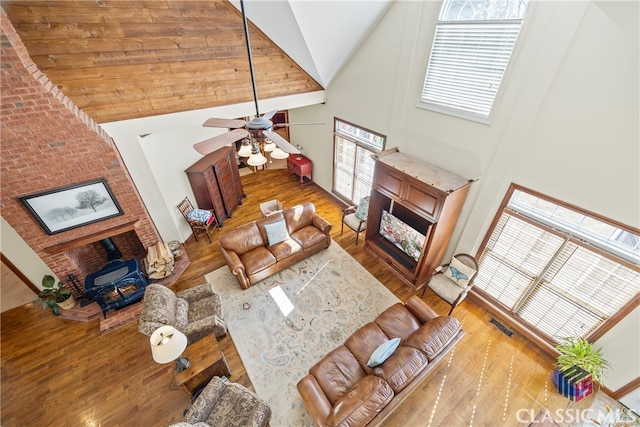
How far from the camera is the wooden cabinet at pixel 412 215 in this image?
3738 mm

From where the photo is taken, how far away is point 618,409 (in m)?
3.18

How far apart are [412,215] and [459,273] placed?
48.3 inches

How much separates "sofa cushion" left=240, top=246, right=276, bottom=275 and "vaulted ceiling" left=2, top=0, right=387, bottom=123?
8.95ft

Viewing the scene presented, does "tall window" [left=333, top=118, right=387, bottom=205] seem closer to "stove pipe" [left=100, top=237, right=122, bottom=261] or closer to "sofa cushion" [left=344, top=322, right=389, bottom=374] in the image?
"sofa cushion" [left=344, top=322, right=389, bottom=374]

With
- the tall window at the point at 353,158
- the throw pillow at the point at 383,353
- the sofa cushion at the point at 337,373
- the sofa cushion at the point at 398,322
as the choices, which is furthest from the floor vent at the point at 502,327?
the tall window at the point at 353,158

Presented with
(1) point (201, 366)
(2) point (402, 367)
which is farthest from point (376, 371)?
(1) point (201, 366)

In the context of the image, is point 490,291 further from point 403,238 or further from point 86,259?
point 86,259

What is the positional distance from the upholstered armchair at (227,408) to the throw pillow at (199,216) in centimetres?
342

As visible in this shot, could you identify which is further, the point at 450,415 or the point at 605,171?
the point at 450,415

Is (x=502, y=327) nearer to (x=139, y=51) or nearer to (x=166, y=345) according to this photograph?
(x=166, y=345)

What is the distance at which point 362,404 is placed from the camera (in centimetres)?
244

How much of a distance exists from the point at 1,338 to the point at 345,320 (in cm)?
540

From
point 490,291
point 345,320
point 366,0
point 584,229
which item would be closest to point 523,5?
point 366,0

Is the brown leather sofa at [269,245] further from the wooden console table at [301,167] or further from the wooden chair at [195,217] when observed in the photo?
the wooden console table at [301,167]
